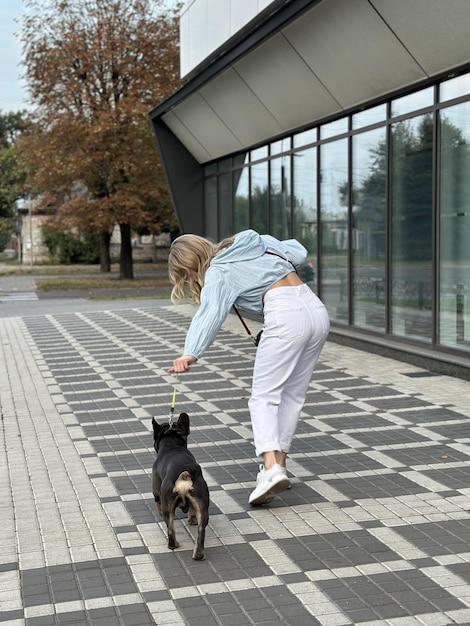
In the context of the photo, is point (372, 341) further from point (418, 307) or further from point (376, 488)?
point (376, 488)

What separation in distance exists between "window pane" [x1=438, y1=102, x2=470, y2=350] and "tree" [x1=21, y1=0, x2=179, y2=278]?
75.1 feet

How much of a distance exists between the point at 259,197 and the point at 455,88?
7927mm

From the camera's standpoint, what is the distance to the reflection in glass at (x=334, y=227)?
1423cm

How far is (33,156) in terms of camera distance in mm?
35562

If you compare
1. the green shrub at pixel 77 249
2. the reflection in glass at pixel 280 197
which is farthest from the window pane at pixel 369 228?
the green shrub at pixel 77 249

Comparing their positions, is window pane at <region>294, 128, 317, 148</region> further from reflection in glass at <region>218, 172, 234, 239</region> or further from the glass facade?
reflection in glass at <region>218, 172, 234, 239</region>

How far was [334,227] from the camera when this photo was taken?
14695mm

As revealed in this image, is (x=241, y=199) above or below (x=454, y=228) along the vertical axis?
above

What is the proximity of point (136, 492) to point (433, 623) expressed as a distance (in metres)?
2.60

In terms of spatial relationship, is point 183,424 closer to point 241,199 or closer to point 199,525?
point 199,525

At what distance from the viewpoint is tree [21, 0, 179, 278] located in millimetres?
33656

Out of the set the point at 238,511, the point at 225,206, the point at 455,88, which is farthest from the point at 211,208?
the point at 238,511

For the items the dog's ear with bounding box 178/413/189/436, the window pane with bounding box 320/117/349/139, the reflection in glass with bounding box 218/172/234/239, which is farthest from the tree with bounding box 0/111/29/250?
the dog's ear with bounding box 178/413/189/436

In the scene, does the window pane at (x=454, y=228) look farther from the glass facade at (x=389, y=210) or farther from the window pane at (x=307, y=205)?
the window pane at (x=307, y=205)
